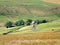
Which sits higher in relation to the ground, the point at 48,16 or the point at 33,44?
the point at 33,44

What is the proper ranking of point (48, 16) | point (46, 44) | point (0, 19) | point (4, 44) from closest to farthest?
point (46, 44)
point (4, 44)
point (0, 19)
point (48, 16)

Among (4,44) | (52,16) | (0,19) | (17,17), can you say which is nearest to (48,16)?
(52,16)

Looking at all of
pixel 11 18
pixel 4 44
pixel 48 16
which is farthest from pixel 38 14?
pixel 4 44

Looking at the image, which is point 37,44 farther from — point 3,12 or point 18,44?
point 3,12

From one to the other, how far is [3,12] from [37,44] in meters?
172

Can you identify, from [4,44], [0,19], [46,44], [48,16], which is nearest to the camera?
[46,44]

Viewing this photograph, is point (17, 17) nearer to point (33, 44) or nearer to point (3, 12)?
point (3, 12)

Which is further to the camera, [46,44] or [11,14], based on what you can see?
[11,14]

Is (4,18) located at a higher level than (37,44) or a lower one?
lower

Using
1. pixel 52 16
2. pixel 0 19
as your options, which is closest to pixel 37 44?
pixel 0 19

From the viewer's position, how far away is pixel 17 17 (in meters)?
190

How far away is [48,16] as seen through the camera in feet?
633

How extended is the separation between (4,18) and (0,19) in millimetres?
4077

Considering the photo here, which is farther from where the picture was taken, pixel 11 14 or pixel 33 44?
pixel 11 14
